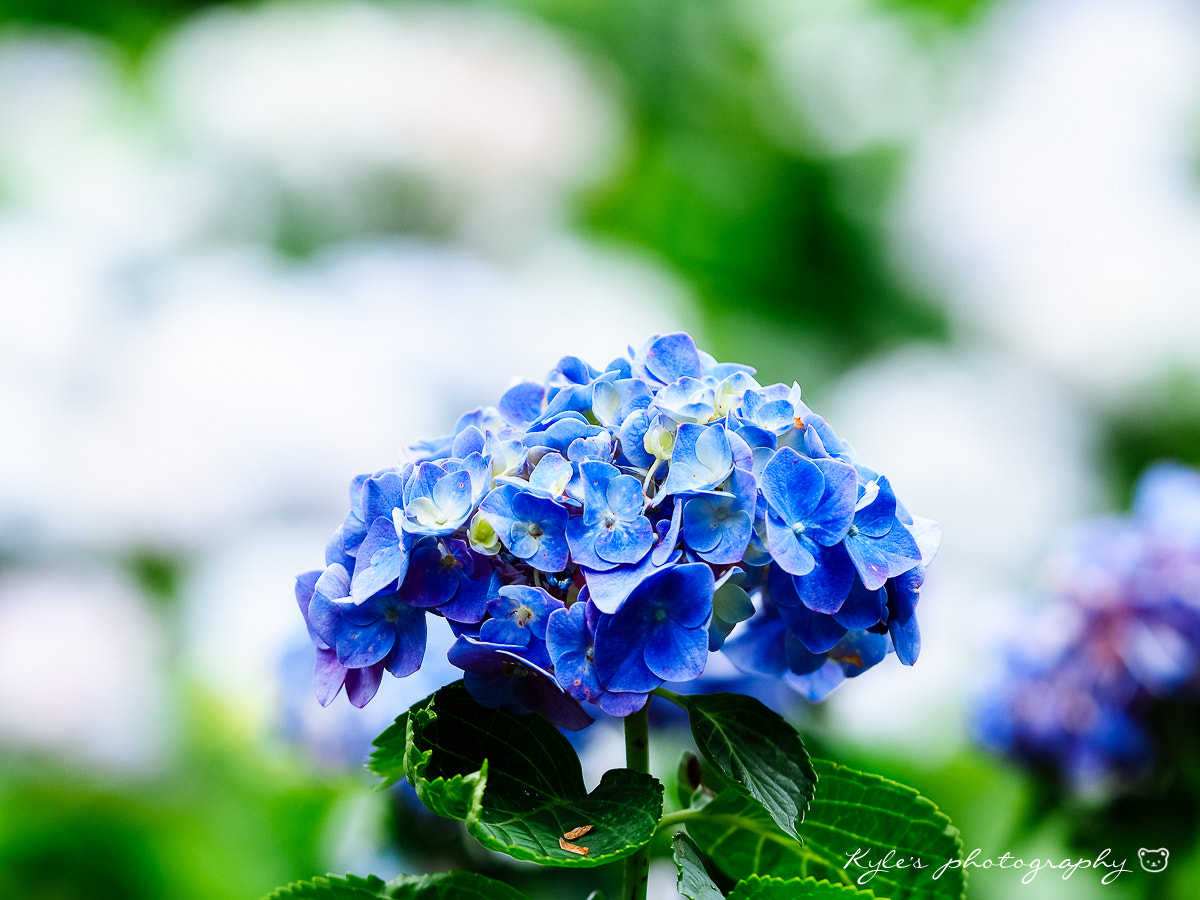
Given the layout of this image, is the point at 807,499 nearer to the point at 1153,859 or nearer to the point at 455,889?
the point at 455,889

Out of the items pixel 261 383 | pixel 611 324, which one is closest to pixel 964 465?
pixel 611 324

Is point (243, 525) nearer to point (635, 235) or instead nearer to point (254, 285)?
point (254, 285)

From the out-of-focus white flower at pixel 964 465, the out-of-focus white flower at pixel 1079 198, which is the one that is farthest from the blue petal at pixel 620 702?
the out-of-focus white flower at pixel 1079 198

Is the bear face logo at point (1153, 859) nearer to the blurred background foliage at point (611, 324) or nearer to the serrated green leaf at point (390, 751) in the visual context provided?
the blurred background foliage at point (611, 324)

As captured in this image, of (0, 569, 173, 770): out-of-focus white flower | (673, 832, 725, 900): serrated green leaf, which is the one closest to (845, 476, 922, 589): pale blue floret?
(673, 832, 725, 900): serrated green leaf

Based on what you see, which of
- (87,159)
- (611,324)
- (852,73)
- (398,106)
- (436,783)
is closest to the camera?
(436,783)
